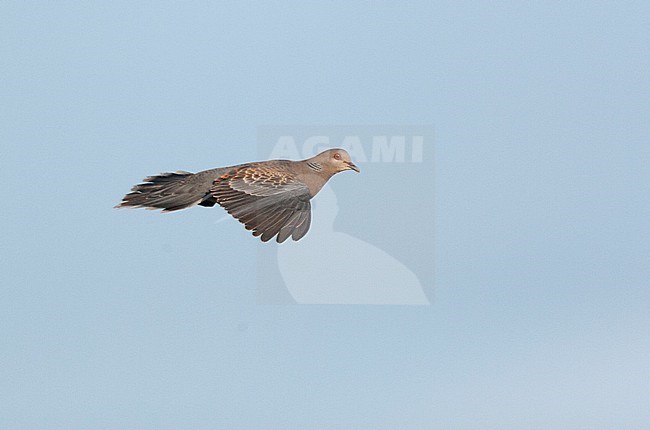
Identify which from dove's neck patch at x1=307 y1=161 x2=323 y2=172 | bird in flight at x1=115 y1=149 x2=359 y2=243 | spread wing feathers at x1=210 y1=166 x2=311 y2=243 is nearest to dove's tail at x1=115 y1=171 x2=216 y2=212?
bird in flight at x1=115 y1=149 x2=359 y2=243

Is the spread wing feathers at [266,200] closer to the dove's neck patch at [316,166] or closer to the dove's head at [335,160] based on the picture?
the dove's neck patch at [316,166]

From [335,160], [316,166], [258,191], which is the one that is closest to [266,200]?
[258,191]

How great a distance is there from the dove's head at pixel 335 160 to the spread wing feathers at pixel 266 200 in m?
0.86

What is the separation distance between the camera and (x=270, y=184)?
15781 mm

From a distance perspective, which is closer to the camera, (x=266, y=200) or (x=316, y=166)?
(x=266, y=200)

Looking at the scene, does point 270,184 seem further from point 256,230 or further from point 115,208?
point 115,208

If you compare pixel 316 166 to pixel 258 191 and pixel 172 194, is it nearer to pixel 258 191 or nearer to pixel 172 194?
pixel 258 191

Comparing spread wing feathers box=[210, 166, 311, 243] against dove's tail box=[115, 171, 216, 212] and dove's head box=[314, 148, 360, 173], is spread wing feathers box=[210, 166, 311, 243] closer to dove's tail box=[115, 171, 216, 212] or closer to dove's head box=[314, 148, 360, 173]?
dove's tail box=[115, 171, 216, 212]

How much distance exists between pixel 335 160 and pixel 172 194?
8.54 feet

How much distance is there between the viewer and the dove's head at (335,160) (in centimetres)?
1689

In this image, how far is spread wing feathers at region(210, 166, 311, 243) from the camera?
14789 mm

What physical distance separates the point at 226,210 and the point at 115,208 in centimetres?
203

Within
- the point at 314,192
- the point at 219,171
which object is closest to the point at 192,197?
the point at 219,171

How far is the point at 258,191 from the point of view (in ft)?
50.9
